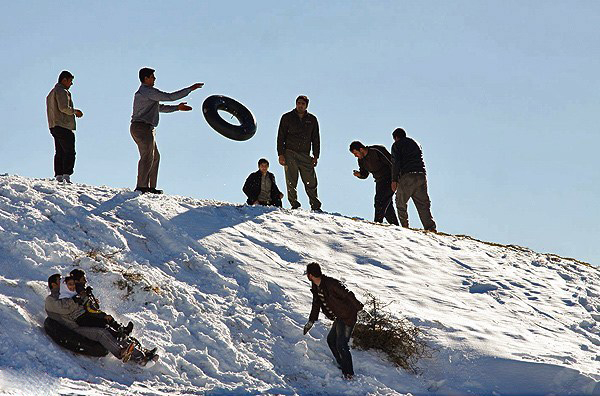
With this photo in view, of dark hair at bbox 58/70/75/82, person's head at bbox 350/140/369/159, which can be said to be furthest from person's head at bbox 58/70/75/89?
person's head at bbox 350/140/369/159

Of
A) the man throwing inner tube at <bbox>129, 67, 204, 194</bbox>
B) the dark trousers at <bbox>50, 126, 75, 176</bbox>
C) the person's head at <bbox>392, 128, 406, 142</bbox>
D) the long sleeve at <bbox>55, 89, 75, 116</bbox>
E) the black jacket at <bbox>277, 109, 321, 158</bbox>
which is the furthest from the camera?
the person's head at <bbox>392, 128, 406, 142</bbox>

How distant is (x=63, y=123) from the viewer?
526 inches

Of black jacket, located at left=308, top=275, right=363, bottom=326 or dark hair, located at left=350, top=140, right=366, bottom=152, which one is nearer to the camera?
black jacket, located at left=308, top=275, right=363, bottom=326

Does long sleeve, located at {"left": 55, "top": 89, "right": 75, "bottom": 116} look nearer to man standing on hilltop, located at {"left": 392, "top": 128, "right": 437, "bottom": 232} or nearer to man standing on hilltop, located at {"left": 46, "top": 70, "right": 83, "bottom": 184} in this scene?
man standing on hilltop, located at {"left": 46, "top": 70, "right": 83, "bottom": 184}

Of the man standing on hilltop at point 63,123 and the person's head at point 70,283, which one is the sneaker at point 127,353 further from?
the man standing on hilltop at point 63,123

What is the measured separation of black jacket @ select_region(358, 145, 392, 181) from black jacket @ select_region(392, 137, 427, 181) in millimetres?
294

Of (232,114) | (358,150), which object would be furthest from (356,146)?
(232,114)

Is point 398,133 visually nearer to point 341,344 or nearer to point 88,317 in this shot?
point 341,344

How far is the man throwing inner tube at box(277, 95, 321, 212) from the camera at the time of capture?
15594mm

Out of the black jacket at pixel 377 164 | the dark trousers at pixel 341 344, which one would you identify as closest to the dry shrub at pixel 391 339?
the dark trousers at pixel 341 344

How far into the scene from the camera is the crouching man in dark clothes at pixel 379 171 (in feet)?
53.3

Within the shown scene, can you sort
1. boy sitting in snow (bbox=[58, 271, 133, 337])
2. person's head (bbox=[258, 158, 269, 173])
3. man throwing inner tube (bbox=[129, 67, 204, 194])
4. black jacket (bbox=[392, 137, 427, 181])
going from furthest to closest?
black jacket (bbox=[392, 137, 427, 181]) < person's head (bbox=[258, 158, 269, 173]) < man throwing inner tube (bbox=[129, 67, 204, 194]) < boy sitting in snow (bbox=[58, 271, 133, 337])

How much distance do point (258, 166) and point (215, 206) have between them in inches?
52.7

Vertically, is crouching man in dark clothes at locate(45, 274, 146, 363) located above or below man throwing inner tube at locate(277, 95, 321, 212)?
below
